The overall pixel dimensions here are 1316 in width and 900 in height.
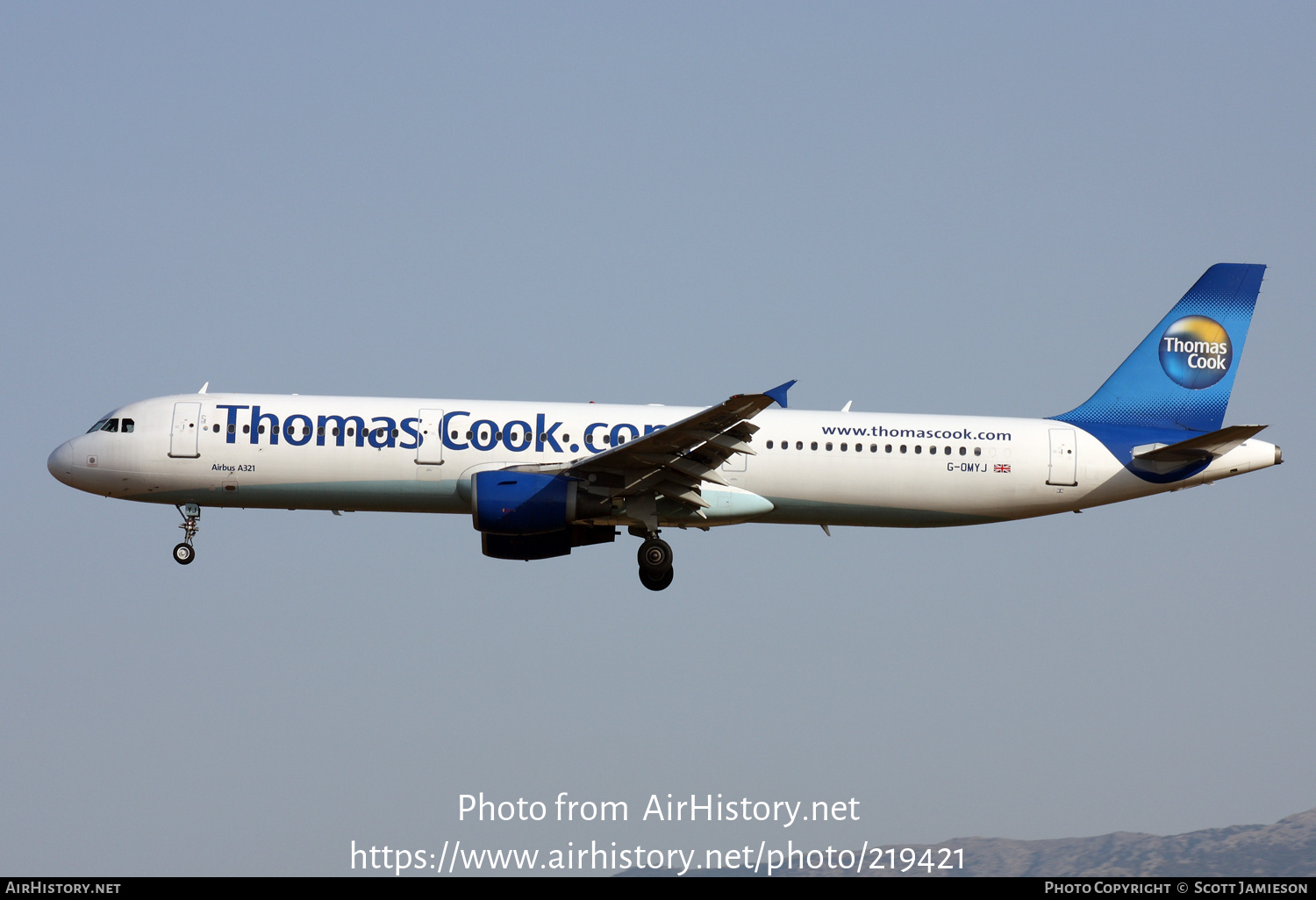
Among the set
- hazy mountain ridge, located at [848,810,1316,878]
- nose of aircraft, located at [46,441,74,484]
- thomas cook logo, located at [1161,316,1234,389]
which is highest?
thomas cook logo, located at [1161,316,1234,389]

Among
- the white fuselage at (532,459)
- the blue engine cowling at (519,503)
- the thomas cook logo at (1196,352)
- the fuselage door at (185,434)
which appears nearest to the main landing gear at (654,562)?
the white fuselage at (532,459)

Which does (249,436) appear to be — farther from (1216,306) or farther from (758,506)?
(1216,306)

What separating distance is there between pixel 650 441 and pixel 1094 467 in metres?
11.5

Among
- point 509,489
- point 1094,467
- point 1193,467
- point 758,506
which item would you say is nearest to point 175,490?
point 509,489

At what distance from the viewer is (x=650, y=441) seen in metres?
31.3

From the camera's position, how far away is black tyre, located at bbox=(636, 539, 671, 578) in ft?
113

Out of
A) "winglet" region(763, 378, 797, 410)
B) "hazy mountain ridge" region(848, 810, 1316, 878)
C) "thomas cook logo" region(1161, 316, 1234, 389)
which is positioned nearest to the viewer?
"winglet" region(763, 378, 797, 410)

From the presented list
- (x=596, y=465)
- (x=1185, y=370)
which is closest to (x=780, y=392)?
(x=596, y=465)

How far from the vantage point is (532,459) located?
33.8 metres

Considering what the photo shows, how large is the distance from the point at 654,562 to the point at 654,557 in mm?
127

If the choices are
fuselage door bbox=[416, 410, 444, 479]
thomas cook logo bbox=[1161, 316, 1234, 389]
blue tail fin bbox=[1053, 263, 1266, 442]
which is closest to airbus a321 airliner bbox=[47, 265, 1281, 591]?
fuselage door bbox=[416, 410, 444, 479]

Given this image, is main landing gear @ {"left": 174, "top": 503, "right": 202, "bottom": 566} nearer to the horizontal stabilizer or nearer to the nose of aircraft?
the nose of aircraft

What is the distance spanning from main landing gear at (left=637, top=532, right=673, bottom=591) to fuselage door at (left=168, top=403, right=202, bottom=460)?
10.8 m

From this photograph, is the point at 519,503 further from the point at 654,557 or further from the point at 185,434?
the point at 185,434
